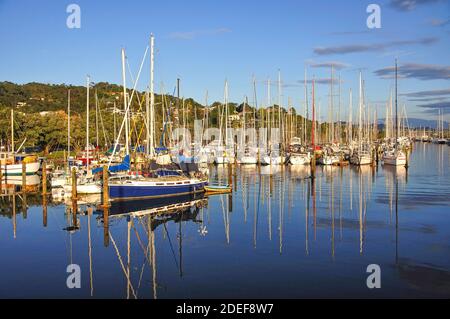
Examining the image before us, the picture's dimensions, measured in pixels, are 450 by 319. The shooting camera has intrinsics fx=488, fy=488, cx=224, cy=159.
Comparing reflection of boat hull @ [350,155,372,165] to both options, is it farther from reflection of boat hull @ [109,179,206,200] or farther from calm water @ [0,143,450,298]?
reflection of boat hull @ [109,179,206,200]

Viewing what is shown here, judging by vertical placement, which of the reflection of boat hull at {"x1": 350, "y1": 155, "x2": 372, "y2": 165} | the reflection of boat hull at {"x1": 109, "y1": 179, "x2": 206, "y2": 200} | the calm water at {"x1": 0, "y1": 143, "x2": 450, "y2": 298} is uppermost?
the reflection of boat hull at {"x1": 350, "y1": 155, "x2": 372, "y2": 165}

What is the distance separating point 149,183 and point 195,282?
17.2 metres

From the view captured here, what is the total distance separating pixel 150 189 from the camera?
3344cm

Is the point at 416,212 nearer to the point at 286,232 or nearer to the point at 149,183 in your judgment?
the point at 286,232

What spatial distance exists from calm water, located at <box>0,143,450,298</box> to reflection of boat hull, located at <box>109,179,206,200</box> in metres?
1.17

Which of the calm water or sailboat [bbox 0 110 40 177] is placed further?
sailboat [bbox 0 110 40 177]

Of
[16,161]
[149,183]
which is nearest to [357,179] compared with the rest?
[149,183]

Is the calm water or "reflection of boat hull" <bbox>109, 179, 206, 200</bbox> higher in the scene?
"reflection of boat hull" <bbox>109, 179, 206, 200</bbox>

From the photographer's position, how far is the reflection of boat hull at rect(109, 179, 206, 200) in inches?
1270

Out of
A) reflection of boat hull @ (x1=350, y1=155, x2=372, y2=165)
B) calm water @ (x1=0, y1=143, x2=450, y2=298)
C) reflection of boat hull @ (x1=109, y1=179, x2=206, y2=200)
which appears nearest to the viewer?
calm water @ (x1=0, y1=143, x2=450, y2=298)

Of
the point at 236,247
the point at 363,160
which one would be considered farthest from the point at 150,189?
the point at 363,160

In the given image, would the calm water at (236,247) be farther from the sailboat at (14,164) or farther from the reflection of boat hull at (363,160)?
the reflection of boat hull at (363,160)

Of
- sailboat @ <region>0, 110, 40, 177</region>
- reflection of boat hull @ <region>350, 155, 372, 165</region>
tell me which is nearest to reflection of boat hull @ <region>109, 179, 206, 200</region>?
sailboat @ <region>0, 110, 40, 177</region>

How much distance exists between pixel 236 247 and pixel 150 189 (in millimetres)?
13126
